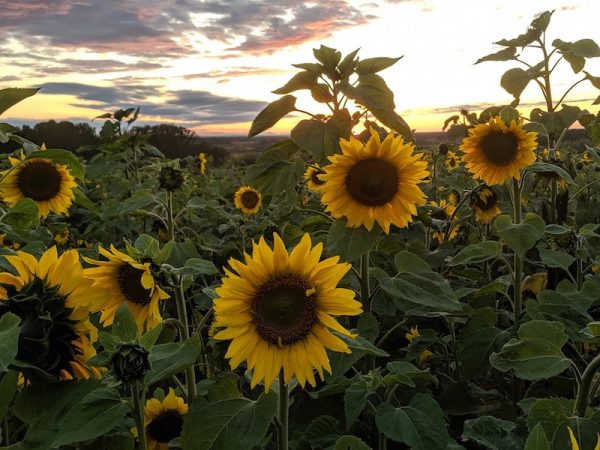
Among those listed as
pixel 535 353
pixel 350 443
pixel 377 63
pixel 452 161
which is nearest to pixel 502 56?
pixel 377 63

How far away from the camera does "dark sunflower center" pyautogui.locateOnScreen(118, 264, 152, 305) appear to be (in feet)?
5.64

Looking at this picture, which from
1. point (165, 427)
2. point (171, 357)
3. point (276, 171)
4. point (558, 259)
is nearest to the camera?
point (171, 357)

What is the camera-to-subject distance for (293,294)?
1544mm

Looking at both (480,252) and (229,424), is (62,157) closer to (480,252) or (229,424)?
(229,424)

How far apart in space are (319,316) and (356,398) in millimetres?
370

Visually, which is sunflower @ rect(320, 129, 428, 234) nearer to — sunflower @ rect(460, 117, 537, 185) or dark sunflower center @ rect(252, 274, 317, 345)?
dark sunflower center @ rect(252, 274, 317, 345)

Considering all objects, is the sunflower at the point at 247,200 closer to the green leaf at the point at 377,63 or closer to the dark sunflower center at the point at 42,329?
the green leaf at the point at 377,63

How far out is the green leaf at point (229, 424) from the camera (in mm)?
1440

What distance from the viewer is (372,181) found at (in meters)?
2.21

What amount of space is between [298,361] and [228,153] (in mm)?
15835

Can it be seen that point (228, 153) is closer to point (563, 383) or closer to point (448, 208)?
point (448, 208)

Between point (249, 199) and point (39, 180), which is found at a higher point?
point (39, 180)

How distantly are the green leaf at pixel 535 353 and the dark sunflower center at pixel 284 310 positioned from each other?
567 mm

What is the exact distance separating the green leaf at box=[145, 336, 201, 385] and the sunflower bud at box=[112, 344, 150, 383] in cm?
8
